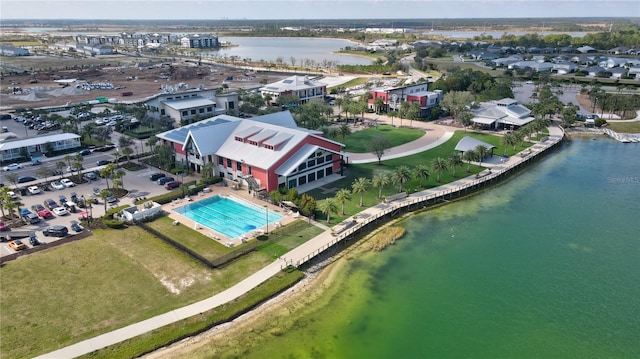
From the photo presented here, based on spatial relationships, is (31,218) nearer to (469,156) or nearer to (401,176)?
(401,176)

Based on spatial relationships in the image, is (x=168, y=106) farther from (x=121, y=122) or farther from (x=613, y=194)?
(x=613, y=194)

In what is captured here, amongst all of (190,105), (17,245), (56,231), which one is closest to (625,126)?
(190,105)

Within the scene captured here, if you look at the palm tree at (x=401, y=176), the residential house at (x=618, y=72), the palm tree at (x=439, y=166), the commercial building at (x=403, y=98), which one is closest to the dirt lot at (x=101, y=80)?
the commercial building at (x=403, y=98)

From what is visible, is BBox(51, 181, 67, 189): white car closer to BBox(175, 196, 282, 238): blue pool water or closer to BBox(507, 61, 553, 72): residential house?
BBox(175, 196, 282, 238): blue pool water

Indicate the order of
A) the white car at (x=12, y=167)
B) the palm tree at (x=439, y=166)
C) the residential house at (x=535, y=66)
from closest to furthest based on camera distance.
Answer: the palm tree at (x=439, y=166), the white car at (x=12, y=167), the residential house at (x=535, y=66)

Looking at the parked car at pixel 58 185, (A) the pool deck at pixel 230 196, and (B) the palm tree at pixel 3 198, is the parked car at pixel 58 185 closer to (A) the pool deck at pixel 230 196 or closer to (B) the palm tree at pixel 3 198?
(B) the palm tree at pixel 3 198

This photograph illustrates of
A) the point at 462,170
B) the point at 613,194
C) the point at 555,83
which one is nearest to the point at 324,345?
the point at 462,170
